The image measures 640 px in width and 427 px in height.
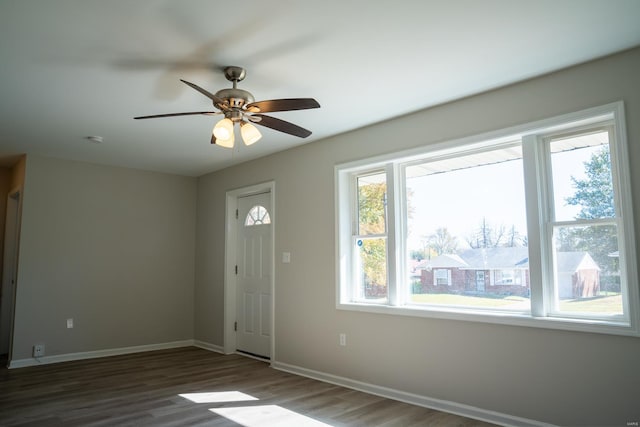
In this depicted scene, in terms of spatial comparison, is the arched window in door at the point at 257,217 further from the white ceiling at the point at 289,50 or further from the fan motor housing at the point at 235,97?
the fan motor housing at the point at 235,97

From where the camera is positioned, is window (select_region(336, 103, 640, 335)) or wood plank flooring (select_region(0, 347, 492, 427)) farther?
wood plank flooring (select_region(0, 347, 492, 427))

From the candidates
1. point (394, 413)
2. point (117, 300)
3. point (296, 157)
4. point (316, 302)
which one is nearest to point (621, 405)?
point (394, 413)

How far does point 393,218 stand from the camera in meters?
Result: 4.23

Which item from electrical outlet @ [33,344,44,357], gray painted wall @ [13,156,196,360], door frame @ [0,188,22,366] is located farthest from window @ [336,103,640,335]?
door frame @ [0,188,22,366]

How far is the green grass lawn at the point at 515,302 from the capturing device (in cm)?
296

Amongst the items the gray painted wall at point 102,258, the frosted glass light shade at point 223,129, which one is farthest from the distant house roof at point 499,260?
the gray painted wall at point 102,258

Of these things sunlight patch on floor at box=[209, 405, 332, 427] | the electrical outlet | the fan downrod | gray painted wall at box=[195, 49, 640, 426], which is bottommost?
sunlight patch on floor at box=[209, 405, 332, 427]

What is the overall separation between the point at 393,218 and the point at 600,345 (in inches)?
76.3

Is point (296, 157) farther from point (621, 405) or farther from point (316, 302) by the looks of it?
point (621, 405)

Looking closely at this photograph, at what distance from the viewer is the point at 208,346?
6.41 m

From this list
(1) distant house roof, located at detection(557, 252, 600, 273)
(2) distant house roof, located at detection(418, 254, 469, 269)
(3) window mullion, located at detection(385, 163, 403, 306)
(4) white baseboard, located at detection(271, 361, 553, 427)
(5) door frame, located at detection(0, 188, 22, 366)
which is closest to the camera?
(1) distant house roof, located at detection(557, 252, 600, 273)

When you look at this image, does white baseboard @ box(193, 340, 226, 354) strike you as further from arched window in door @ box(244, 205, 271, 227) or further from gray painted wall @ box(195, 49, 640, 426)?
arched window in door @ box(244, 205, 271, 227)

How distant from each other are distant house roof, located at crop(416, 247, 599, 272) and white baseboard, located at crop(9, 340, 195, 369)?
4.17 meters

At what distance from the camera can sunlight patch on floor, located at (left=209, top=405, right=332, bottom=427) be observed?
133 inches
